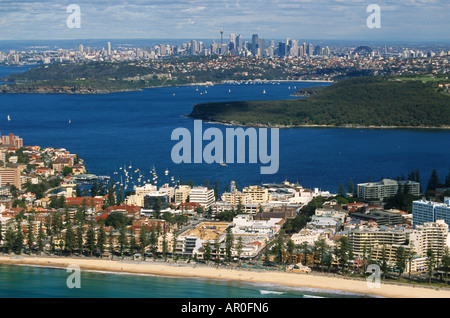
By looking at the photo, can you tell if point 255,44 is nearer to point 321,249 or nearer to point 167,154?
point 167,154

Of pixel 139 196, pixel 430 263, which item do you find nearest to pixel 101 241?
pixel 139 196

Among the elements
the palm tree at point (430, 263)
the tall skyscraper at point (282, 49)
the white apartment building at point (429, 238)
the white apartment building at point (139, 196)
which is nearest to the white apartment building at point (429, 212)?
the white apartment building at point (429, 238)

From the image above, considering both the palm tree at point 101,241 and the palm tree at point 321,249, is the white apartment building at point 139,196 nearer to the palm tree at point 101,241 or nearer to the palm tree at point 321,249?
the palm tree at point 101,241

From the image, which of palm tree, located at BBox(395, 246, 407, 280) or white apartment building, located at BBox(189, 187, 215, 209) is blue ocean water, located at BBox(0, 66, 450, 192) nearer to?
white apartment building, located at BBox(189, 187, 215, 209)

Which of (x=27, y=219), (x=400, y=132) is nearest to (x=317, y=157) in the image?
(x=400, y=132)

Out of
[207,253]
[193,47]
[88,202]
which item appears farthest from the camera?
[193,47]

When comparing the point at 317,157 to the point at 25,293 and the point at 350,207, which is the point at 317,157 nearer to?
the point at 350,207
